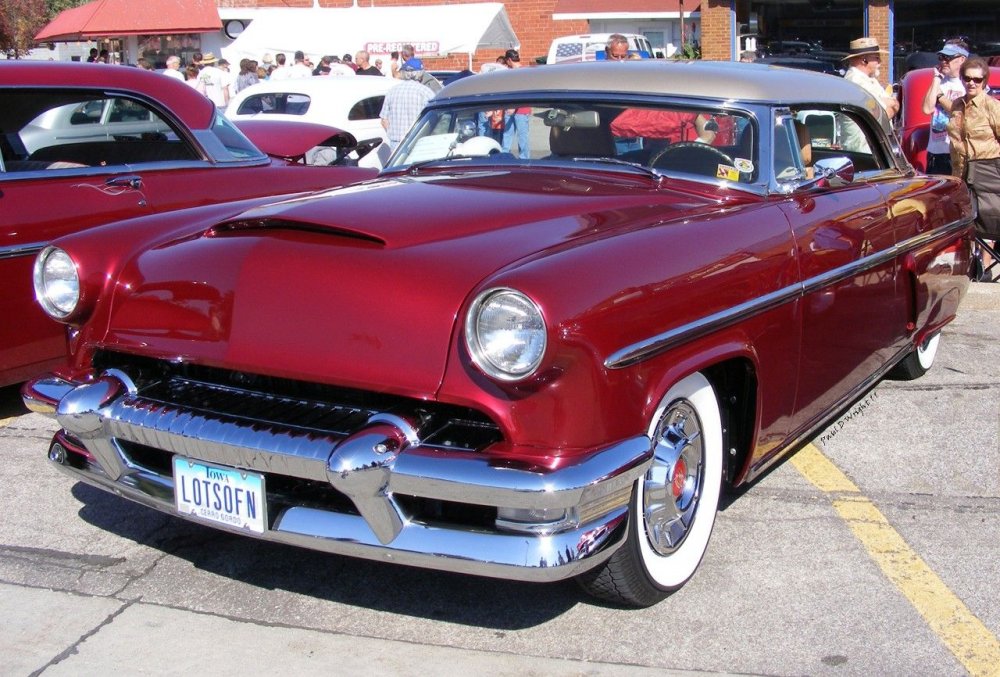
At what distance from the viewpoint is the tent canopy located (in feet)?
73.4

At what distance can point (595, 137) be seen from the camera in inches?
170

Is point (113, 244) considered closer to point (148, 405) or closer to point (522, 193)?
point (148, 405)

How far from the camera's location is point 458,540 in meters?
2.84

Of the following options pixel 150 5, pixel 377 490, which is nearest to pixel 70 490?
pixel 377 490

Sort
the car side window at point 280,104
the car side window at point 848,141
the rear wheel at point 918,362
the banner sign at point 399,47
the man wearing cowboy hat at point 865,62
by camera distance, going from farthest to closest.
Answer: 1. the banner sign at point 399,47
2. the car side window at point 280,104
3. the man wearing cowboy hat at point 865,62
4. the rear wheel at point 918,362
5. the car side window at point 848,141

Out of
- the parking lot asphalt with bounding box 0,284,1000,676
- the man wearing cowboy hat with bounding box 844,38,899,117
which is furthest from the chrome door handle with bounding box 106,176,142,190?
the man wearing cowboy hat with bounding box 844,38,899,117

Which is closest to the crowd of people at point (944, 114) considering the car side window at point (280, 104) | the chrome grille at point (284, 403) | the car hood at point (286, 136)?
the car hood at point (286, 136)

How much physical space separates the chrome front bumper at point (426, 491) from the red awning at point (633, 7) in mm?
26442

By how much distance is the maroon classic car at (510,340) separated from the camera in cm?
282

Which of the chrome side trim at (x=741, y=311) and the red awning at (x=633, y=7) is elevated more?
the red awning at (x=633, y=7)

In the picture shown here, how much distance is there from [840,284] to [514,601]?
5.46ft

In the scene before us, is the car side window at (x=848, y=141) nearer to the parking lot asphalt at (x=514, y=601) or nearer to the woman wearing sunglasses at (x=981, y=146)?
the parking lot asphalt at (x=514, y=601)

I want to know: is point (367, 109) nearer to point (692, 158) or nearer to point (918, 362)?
point (918, 362)

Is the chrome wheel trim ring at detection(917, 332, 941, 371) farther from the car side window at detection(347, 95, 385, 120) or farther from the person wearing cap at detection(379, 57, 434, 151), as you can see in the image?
the car side window at detection(347, 95, 385, 120)
